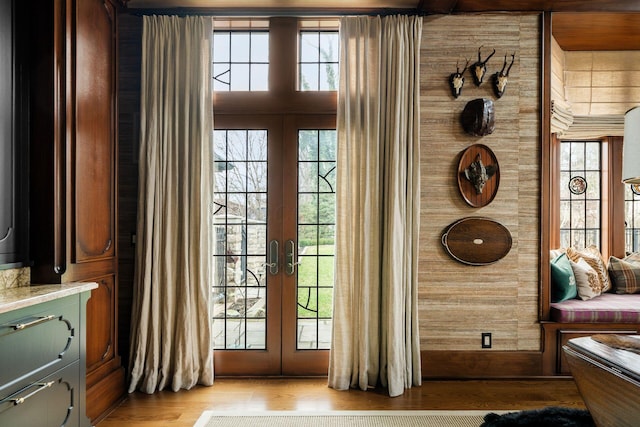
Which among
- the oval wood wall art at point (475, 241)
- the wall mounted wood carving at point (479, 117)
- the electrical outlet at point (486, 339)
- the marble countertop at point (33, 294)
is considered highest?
the wall mounted wood carving at point (479, 117)

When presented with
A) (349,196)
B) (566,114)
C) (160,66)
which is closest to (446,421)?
(349,196)

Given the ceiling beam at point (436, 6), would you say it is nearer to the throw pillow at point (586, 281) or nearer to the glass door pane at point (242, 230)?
the glass door pane at point (242, 230)

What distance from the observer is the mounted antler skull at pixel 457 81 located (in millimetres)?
3318

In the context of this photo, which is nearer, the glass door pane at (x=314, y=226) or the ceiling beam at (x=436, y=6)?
the ceiling beam at (x=436, y=6)

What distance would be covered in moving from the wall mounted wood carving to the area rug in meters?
2.01

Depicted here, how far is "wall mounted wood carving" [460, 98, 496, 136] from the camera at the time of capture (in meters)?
3.29

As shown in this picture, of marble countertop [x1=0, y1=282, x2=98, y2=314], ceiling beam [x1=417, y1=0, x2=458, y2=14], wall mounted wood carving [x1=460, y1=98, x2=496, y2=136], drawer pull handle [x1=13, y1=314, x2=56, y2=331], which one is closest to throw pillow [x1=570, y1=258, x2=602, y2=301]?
wall mounted wood carving [x1=460, y1=98, x2=496, y2=136]

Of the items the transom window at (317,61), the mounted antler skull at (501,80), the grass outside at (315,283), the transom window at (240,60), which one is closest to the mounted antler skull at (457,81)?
the mounted antler skull at (501,80)

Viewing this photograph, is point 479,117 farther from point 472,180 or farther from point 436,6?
point 436,6

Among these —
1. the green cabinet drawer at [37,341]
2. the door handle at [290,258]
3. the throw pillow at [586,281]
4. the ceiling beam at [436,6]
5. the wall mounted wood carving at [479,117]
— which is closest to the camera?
the green cabinet drawer at [37,341]

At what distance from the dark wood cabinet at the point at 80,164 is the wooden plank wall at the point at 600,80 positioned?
3.92m

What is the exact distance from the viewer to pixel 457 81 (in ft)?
10.9

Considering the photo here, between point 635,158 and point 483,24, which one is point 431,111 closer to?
point 483,24

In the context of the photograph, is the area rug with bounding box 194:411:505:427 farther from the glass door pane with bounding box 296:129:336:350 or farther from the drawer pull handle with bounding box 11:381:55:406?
the drawer pull handle with bounding box 11:381:55:406
